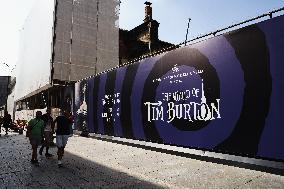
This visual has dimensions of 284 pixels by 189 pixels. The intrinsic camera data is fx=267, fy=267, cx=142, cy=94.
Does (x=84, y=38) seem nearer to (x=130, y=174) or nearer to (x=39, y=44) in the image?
(x=39, y=44)

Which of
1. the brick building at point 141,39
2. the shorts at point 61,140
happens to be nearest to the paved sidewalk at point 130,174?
the shorts at point 61,140

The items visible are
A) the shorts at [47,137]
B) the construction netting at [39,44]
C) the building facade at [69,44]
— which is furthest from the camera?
the construction netting at [39,44]

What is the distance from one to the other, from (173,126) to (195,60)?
275 centimetres

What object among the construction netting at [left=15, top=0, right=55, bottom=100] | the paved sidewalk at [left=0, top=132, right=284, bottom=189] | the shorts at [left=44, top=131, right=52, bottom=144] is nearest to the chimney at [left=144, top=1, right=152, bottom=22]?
the construction netting at [left=15, top=0, right=55, bottom=100]

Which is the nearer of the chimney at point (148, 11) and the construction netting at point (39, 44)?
the construction netting at point (39, 44)

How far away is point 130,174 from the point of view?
24.2 ft

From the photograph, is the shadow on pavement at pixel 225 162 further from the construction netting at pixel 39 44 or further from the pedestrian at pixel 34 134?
the construction netting at pixel 39 44

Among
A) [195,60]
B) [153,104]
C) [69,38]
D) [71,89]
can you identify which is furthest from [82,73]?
[195,60]

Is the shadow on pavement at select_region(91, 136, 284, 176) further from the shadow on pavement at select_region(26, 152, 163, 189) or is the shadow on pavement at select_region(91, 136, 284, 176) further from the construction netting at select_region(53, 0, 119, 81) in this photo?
the construction netting at select_region(53, 0, 119, 81)

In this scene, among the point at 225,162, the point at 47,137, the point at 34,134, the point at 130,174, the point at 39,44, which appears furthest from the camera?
the point at 39,44

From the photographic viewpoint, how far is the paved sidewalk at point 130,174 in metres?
6.28

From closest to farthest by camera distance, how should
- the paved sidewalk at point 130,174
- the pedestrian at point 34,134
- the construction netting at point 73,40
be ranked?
1. the paved sidewalk at point 130,174
2. the pedestrian at point 34,134
3. the construction netting at point 73,40

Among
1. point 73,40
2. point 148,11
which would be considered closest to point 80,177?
point 73,40

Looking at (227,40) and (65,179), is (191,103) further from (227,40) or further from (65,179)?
(65,179)
